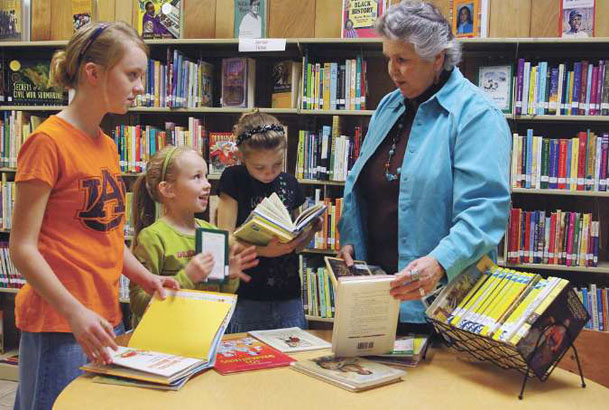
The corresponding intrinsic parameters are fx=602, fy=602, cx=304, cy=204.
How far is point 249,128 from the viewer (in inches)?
82.8

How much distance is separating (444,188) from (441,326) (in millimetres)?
381

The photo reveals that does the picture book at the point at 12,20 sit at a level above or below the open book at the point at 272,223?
above

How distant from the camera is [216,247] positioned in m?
1.51

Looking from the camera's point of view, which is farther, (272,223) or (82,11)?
(82,11)

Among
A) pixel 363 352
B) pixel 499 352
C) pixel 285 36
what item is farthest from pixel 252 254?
pixel 285 36

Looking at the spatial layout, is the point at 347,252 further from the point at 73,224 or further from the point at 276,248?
the point at 73,224

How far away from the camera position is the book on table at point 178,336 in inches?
51.9

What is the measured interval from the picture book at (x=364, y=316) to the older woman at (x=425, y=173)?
4 centimetres

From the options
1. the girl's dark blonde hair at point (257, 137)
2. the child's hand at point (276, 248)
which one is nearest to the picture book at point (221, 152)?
the girl's dark blonde hair at point (257, 137)

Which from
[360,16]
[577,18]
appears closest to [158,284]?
[360,16]

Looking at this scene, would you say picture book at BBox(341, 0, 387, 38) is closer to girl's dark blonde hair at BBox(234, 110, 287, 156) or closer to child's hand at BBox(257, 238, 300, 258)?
girl's dark blonde hair at BBox(234, 110, 287, 156)

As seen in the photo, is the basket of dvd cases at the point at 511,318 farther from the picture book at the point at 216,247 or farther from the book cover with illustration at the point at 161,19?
the book cover with illustration at the point at 161,19

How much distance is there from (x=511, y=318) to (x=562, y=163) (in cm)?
206

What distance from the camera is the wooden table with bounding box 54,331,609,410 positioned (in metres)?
1.19
